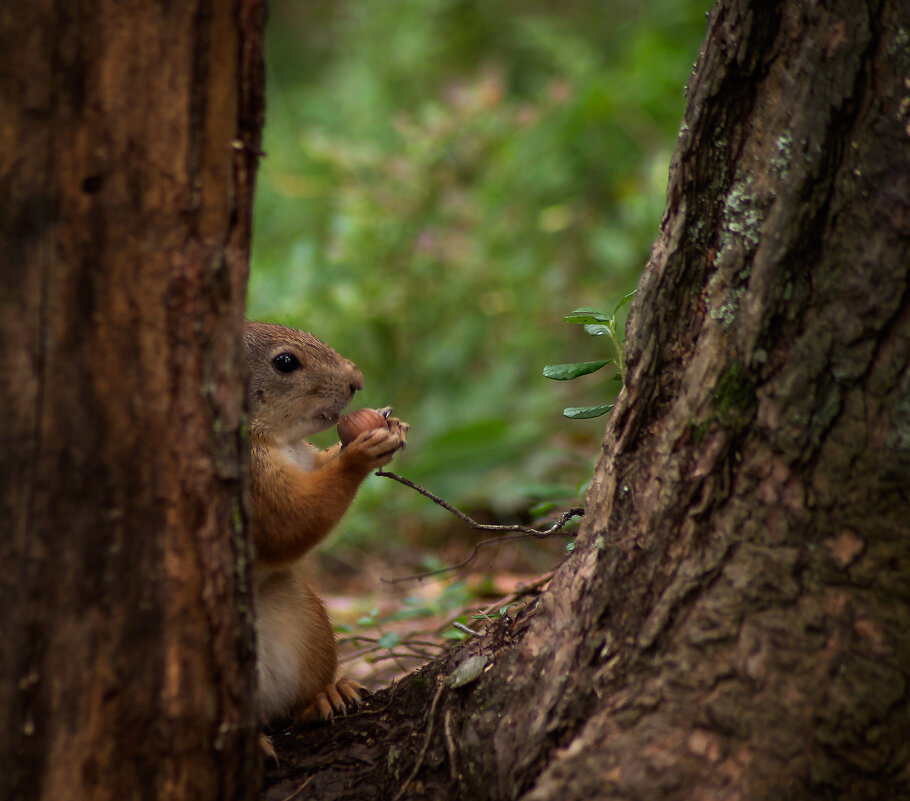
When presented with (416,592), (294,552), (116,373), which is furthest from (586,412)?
(416,592)

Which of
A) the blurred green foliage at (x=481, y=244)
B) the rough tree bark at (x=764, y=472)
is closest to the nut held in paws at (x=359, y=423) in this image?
the rough tree bark at (x=764, y=472)

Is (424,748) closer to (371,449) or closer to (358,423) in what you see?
(371,449)

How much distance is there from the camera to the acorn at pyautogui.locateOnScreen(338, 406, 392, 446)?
9.08ft

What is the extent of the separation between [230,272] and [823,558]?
1.04 meters

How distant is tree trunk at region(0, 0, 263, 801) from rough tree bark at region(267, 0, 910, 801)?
643 millimetres

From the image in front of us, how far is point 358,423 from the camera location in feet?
9.10

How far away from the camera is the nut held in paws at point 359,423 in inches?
109

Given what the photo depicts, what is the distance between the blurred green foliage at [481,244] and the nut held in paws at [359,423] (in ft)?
7.22

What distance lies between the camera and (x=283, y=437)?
2979mm

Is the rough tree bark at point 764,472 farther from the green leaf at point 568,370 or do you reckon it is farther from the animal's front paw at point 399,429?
the animal's front paw at point 399,429

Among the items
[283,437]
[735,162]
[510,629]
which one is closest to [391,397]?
[283,437]

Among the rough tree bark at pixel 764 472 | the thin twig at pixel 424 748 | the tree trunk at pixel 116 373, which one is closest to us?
the tree trunk at pixel 116 373

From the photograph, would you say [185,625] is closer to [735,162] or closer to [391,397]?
[735,162]

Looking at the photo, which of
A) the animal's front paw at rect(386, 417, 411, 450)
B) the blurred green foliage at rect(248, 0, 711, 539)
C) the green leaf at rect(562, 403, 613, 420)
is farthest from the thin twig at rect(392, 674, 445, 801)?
the blurred green foliage at rect(248, 0, 711, 539)
